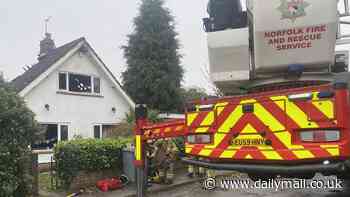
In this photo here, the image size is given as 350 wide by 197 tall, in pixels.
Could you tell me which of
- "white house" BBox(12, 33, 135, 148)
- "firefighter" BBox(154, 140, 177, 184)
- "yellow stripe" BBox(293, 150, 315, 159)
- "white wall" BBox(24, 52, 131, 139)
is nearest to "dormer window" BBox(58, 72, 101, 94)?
"white house" BBox(12, 33, 135, 148)

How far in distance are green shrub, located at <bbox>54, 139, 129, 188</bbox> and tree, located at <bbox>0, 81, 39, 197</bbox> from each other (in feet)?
5.32

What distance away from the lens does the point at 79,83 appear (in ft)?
72.9

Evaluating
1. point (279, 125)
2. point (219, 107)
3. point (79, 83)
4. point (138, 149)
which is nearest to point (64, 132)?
point (79, 83)

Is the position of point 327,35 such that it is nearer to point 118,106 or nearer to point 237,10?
point 237,10

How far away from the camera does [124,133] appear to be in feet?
61.6

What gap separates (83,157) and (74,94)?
35.5ft

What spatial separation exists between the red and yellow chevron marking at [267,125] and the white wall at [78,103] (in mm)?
13697

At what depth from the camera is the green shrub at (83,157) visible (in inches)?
421

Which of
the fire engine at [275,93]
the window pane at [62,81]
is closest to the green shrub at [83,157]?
the fire engine at [275,93]

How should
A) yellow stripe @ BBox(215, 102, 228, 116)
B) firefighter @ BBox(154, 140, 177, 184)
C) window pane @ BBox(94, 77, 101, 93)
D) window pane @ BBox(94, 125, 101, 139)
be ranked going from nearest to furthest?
yellow stripe @ BBox(215, 102, 228, 116), firefighter @ BBox(154, 140, 177, 184), window pane @ BBox(94, 125, 101, 139), window pane @ BBox(94, 77, 101, 93)

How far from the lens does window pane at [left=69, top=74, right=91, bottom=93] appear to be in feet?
71.7

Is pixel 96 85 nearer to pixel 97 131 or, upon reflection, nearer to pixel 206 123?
pixel 97 131

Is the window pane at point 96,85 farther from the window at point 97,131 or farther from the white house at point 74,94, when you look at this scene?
the window at point 97,131

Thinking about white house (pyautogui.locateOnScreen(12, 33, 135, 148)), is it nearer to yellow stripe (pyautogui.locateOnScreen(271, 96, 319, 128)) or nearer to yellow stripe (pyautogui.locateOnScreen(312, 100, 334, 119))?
yellow stripe (pyautogui.locateOnScreen(271, 96, 319, 128))
